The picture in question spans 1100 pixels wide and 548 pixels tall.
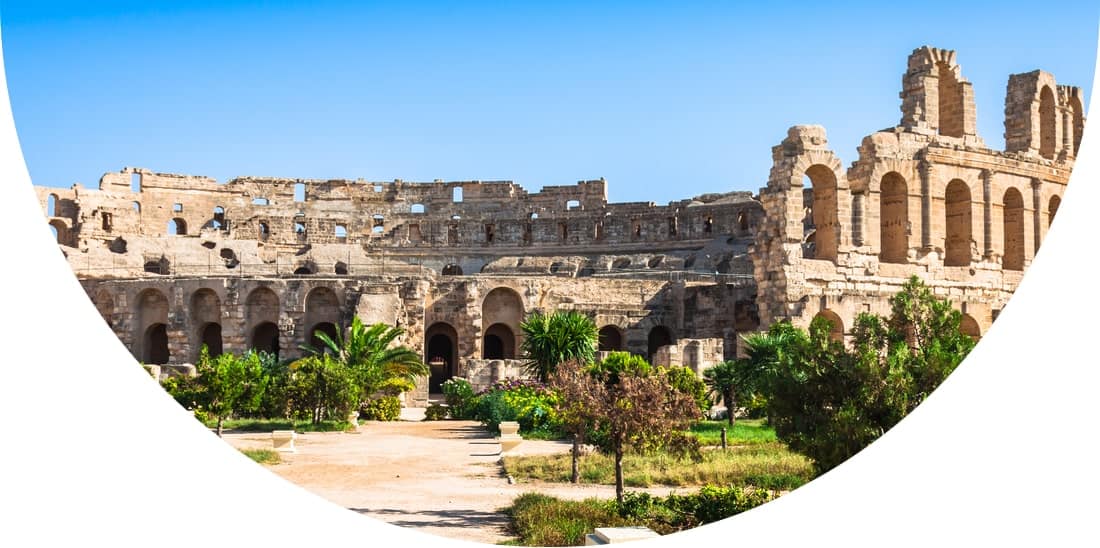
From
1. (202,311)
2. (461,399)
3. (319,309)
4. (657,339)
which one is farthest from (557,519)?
(202,311)

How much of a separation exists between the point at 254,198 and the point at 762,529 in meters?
48.8

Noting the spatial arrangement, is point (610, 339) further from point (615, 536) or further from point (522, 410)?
point (615, 536)

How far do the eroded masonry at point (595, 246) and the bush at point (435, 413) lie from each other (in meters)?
1.81

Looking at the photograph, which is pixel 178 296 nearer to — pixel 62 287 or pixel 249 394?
pixel 249 394

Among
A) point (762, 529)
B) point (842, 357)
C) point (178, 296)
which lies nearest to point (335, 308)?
point (178, 296)

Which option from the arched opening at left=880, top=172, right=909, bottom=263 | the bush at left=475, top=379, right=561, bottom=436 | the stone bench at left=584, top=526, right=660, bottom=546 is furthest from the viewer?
the arched opening at left=880, top=172, right=909, bottom=263

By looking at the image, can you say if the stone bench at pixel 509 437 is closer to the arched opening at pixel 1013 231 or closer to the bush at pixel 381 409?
the bush at pixel 381 409

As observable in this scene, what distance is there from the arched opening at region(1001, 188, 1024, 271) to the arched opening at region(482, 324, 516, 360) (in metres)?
16.4

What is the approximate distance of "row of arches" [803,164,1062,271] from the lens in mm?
29984

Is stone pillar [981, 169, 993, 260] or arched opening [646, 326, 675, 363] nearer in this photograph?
stone pillar [981, 169, 993, 260]

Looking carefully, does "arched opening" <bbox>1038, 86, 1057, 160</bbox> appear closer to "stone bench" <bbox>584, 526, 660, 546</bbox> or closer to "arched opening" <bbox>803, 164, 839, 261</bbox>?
"arched opening" <bbox>803, 164, 839, 261</bbox>

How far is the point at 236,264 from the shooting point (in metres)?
47.4

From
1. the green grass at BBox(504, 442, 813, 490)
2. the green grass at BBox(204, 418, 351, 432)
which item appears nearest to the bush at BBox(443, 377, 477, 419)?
the green grass at BBox(204, 418, 351, 432)

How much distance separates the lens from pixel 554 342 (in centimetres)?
2908
